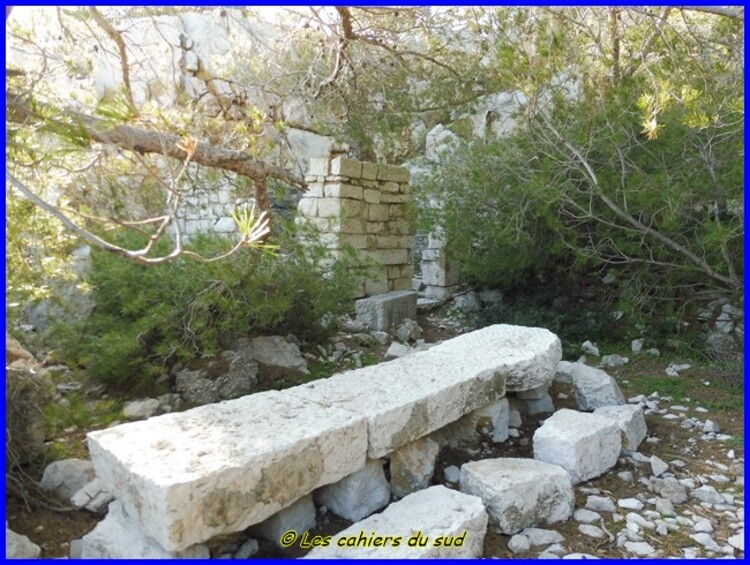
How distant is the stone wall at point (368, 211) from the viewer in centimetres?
677

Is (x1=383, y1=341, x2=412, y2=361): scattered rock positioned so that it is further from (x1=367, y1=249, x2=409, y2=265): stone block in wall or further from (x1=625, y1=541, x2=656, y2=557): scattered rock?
(x1=625, y1=541, x2=656, y2=557): scattered rock

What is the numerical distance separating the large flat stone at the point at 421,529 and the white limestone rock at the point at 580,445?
0.78 meters

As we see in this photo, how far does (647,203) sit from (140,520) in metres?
4.07

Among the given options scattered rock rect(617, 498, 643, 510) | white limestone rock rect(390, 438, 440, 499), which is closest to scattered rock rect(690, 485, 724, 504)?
scattered rock rect(617, 498, 643, 510)

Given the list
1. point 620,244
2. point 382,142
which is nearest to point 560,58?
point 620,244

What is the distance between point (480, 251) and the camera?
255 inches

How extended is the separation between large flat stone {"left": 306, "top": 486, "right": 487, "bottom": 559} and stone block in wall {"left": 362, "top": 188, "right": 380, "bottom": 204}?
195 inches

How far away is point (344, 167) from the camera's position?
676 centimetres

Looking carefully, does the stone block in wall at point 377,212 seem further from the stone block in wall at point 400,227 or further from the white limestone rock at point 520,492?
the white limestone rock at point 520,492

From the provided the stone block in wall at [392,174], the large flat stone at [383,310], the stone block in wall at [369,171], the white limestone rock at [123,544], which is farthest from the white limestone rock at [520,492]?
the stone block in wall at [392,174]

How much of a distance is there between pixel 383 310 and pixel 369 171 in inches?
73.6

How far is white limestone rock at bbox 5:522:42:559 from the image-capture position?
220 cm

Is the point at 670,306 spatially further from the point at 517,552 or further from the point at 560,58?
the point at 517,552

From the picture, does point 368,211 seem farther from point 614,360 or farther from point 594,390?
point 594,390
